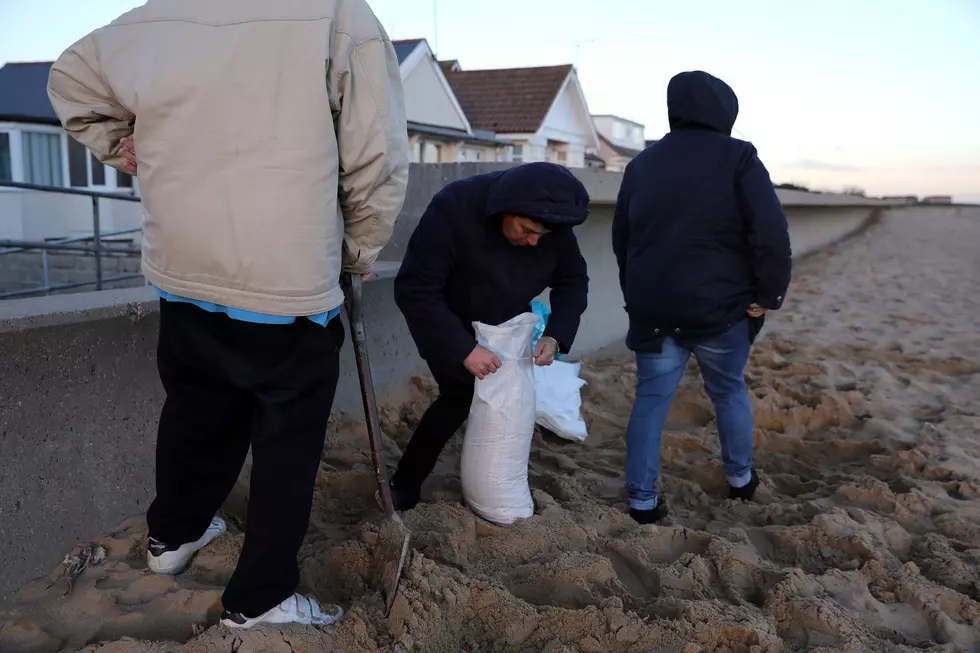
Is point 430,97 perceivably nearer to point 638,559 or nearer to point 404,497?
point 404,497

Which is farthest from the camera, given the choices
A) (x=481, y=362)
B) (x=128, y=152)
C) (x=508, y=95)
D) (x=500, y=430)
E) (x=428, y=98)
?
(x=508, y=95)

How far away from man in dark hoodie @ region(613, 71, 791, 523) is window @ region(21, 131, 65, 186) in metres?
15.6

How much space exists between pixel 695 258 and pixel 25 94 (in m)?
17.4

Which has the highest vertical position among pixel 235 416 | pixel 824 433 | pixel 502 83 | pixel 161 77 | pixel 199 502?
pixel 502 83

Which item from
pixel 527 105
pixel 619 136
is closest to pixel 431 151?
pixel 527 105

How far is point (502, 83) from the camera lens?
25312mm

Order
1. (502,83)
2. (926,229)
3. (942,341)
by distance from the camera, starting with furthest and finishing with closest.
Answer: (502,83), (926,229), (942,341)

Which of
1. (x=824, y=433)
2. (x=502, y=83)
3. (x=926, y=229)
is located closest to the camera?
(x=824, y=433)

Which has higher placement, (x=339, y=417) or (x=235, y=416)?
(x=235, y=416)

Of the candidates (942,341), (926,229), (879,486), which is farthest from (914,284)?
(926,229)

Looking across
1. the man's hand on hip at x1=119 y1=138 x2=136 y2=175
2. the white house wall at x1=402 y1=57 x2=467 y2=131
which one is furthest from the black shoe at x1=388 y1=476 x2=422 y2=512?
the white house wall at x1=402 y1=57 x2=467 y2=131

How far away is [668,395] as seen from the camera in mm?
2910

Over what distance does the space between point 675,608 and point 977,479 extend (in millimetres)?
1880

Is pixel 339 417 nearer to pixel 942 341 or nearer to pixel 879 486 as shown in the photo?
pixel 879 486
